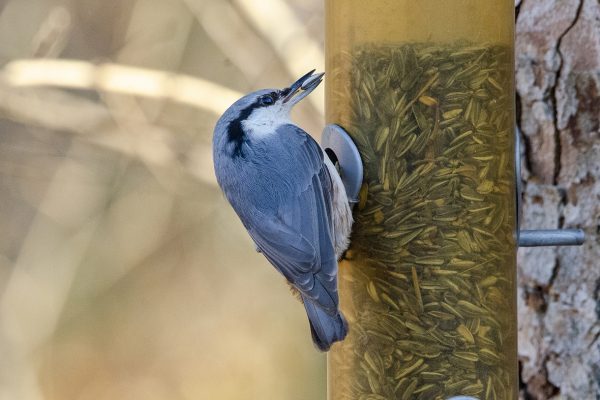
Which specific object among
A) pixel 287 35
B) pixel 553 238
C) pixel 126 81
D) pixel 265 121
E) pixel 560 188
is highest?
pixel 287 35

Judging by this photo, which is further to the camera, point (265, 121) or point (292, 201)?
point (265, 121)

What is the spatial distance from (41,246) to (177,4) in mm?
1348

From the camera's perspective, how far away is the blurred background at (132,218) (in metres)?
4.22

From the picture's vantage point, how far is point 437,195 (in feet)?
6.58

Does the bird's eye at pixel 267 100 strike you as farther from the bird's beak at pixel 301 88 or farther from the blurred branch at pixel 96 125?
the blurred branch at pixel 96 125

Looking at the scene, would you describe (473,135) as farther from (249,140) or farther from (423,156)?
(249,140)

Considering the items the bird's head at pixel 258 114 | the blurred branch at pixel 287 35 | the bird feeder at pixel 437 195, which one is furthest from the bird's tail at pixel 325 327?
the blurred branch at pixel 287 35

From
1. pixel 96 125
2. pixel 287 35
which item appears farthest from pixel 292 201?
pixel 96 125

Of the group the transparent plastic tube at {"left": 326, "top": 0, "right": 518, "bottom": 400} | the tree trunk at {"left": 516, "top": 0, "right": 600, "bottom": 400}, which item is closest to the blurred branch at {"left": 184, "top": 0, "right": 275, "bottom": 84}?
the tree trunk at {"left": 516, "top": 0, "right": 600, "bottom": 400}

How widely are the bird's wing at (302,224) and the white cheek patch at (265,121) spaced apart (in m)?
0.09

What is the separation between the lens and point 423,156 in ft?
6.59

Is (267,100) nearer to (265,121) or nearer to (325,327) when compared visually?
(265,121)

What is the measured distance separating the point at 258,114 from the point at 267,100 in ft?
0.17

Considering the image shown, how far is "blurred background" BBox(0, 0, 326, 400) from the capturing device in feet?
13.9
